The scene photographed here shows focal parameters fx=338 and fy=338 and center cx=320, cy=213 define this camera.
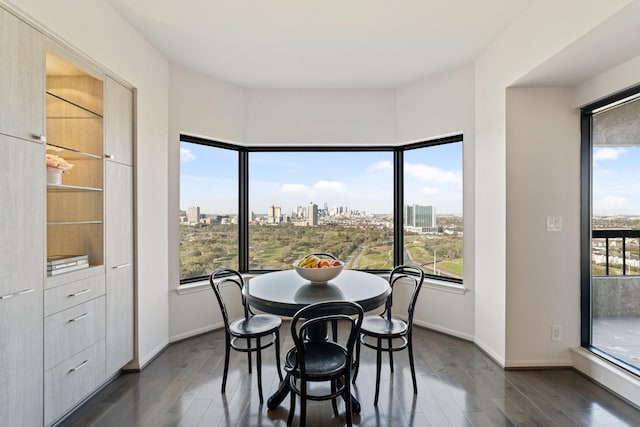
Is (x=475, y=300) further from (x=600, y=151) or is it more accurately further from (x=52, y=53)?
(x=52, y=53)

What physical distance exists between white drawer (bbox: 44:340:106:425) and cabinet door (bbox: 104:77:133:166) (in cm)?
139

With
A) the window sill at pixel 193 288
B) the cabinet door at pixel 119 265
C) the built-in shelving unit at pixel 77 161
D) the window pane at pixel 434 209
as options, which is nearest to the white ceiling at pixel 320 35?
the built-in shelving unit at pixel 77 161

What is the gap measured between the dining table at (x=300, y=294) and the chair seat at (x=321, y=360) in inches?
11.6

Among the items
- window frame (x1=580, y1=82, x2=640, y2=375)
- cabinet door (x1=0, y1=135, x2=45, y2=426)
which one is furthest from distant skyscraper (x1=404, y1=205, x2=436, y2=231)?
cabinet door (x1=0, y1=135, x2=45, y2=426)

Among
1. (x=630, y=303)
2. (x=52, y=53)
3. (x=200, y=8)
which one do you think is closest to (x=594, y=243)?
(x=630, y=303)

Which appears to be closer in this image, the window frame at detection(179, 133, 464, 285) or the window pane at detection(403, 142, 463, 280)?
the window pane at detection(403, 142, 463, 280)

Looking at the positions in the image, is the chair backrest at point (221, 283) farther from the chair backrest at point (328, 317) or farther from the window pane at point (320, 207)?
the window pane at point (320, 207)

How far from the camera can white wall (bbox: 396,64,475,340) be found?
345cm

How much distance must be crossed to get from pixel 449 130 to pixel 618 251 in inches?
70.4

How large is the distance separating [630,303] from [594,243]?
499 millimetres

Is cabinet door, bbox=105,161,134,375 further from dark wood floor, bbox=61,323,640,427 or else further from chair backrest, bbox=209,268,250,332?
chair backrest, bbox=209,268,250,332

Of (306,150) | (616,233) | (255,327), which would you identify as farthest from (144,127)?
(616,233)

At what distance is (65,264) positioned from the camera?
211cm

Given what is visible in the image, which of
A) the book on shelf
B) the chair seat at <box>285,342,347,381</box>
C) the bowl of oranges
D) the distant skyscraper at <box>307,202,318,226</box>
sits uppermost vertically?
the distant skyscraper at <box>307,202,318,226</box>
